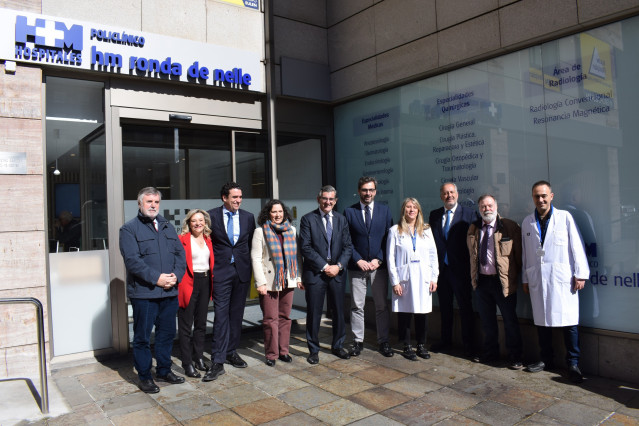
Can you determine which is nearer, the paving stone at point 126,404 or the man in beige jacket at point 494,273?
the paving stone at point 126,404

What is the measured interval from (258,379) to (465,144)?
3.75 metres

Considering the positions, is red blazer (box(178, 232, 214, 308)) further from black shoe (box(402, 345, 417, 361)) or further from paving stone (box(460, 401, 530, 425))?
paving stone (box(460, 401, 530, 425))

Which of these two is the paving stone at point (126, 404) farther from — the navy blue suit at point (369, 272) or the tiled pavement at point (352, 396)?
the navy blue suit at point (369, 272)

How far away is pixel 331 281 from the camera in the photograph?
18.2 ft

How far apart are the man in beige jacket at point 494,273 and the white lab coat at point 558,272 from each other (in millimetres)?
275

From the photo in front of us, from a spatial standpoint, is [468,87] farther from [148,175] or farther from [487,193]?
[148,175]

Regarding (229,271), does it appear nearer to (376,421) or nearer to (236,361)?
(236,361)

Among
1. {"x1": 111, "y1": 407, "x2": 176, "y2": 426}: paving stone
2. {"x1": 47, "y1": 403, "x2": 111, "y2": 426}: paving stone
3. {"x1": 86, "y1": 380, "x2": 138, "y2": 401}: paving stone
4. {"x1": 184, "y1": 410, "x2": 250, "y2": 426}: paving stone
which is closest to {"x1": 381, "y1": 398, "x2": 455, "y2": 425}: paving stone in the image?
{"x1": 184, "y1": 410, "x2": 250, "y2": 426}: paving stone

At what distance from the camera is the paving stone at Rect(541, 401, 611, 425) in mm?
3805

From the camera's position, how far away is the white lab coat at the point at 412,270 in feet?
17.8

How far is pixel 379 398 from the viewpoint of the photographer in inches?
171

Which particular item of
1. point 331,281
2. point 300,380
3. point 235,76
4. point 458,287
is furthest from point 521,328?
point 235,76

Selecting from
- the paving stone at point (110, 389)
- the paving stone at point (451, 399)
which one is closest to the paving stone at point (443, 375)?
the paving stone at point (451, 399)

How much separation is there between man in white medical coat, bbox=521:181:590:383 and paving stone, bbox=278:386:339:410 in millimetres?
2172
